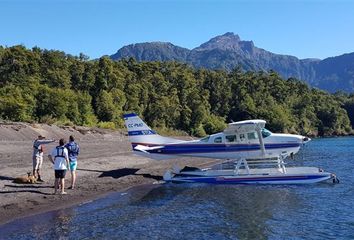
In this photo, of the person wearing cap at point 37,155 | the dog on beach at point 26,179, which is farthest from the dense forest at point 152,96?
the dog on beach at point 26,179

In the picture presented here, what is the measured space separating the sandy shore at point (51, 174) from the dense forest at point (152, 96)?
11007mm

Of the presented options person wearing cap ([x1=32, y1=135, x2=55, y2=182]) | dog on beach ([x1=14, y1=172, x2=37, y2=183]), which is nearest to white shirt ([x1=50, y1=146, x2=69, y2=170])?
person wearing cap ([x1=32, y1=135, x2=55, y2=182])

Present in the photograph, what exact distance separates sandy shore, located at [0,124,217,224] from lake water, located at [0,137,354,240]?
0.89 m

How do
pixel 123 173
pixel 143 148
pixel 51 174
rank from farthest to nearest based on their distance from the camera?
pixel 123 173, pixel 143 148, pixel 51 174

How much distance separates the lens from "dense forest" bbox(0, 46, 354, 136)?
5905 cm

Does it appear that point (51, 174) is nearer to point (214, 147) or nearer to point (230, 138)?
point (214, 147)

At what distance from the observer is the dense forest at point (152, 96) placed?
59047 mm

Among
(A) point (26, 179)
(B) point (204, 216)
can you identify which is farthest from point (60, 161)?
(B) point (204, 216)

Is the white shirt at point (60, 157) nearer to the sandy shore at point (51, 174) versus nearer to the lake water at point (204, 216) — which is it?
the sandy shore at point (51, 174)

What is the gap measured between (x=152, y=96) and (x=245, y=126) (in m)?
63.6

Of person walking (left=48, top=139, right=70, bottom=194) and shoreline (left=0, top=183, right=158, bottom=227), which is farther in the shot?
person walking (left=48, top=139, right=70, bottom=194)

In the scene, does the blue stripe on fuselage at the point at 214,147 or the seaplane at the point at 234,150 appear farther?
the blue stripe on fuselage at the point at 214,147

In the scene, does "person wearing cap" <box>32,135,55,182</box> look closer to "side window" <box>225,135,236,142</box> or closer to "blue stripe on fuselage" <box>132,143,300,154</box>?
"blue stripe on fuselage" <box>132,143,300,154</box>

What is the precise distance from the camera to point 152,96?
87.9 metres
